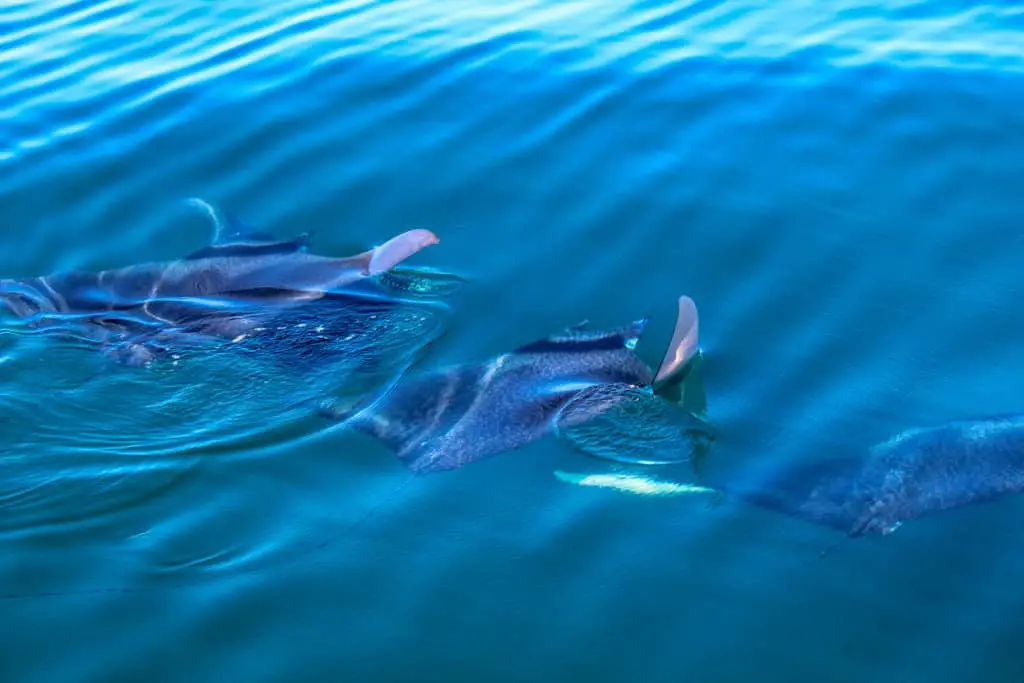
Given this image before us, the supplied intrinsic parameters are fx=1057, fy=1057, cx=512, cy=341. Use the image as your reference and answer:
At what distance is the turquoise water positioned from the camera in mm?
4570

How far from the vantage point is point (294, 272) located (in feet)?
23.8

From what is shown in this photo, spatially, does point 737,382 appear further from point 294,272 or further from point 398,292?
point 294,272

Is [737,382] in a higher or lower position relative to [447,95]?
lower

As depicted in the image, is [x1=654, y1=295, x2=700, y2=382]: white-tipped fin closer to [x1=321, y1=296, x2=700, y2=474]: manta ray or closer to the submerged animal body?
[x1=321, y1=296, x2=700, y2=474]: manta ray

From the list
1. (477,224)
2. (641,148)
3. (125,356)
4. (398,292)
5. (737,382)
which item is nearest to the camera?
(737,382)

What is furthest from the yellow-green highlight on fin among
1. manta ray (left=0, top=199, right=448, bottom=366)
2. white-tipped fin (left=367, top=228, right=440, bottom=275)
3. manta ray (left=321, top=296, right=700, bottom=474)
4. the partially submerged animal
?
white-tipped fin (left=367, top=228, right=440, bottom=275)

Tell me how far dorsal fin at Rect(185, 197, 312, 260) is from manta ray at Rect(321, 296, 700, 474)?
1.99 metres

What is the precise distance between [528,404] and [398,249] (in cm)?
180

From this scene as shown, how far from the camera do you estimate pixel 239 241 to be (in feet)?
25.4

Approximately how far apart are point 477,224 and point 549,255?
746mm

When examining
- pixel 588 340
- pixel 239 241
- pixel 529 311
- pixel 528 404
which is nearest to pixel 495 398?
pixel 528 404

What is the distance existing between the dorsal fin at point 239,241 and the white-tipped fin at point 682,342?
3.06 metres

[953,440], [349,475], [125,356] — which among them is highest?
[125,356]

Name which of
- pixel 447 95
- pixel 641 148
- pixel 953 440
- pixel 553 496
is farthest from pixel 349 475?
pixel 447 95
